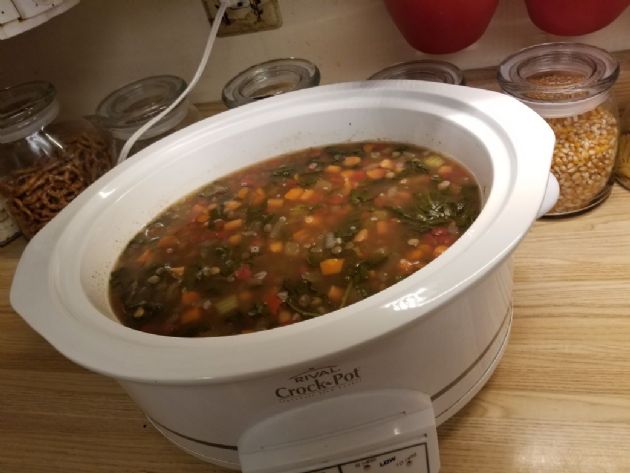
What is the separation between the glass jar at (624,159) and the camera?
1.06 m

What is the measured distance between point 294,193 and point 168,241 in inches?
8.5

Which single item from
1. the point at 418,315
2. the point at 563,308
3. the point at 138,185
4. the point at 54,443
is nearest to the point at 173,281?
the point at 138,185

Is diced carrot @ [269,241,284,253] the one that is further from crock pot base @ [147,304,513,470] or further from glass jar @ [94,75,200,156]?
glass jar @ [94,75,200,156]

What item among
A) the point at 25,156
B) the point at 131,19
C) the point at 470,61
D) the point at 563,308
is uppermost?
the point at 131,19

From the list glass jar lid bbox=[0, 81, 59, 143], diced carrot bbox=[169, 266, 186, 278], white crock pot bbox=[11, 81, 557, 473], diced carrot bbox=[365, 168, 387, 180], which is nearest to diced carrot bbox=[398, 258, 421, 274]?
white crock pot bbox=[11, 81, 557, 473]

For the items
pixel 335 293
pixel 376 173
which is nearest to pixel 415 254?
pixel 335 293

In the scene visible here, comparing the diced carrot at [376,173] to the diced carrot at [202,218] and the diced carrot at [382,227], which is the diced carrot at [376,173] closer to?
the diced carrot at [382,227]

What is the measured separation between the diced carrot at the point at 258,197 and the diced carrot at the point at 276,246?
0.41 feet

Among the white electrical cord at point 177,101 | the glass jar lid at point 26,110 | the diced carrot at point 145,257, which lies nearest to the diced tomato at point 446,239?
the diced carrot at point 145,257

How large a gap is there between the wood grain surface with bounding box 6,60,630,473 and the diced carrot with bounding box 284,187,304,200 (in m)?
0.37

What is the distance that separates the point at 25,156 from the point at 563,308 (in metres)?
1.08

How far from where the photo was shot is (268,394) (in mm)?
604

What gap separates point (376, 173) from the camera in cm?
98

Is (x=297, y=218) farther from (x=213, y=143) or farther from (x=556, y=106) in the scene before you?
→ (x=556, y=106)
